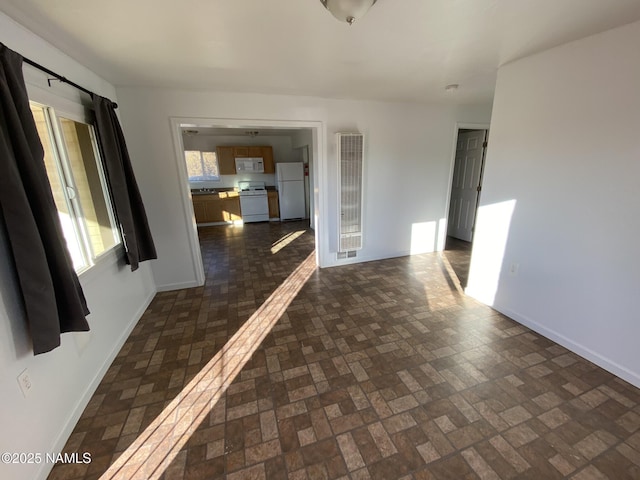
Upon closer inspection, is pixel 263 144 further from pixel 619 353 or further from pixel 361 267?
pixel 619 353

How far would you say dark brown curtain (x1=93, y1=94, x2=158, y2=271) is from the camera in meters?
2.19

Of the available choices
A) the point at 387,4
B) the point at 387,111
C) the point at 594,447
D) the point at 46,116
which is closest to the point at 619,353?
the point at 594,447

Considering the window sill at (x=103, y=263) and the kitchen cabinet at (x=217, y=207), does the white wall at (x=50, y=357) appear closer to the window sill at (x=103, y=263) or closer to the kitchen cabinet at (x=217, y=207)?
the window sill at (x=103, y=263)

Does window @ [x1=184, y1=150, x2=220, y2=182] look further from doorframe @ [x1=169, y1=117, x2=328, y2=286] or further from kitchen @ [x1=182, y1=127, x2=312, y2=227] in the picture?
doorframe @ [x1=169, y1=117, x2=328, y2=286]

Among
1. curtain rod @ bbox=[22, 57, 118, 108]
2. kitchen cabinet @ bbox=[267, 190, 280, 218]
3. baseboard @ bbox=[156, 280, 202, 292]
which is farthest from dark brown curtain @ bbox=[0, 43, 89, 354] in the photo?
kitchen cabinet @ bbox=[267, 190, 280, 218]

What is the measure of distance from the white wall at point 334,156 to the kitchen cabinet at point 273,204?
11.7ft

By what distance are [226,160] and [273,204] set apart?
5.34 ft

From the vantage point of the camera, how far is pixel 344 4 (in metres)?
1.17

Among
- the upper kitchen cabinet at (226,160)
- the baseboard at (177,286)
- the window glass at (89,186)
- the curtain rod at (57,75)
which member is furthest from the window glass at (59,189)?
the upper kitchen cabinet at (226,160)

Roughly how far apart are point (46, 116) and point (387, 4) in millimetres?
2231

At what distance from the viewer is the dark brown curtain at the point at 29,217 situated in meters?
1.20

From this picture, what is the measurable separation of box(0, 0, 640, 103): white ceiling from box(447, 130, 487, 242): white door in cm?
215

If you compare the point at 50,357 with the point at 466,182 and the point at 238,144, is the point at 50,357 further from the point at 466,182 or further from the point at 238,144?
the point at 238,144

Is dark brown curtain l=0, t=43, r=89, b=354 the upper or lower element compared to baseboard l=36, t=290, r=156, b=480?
upper
